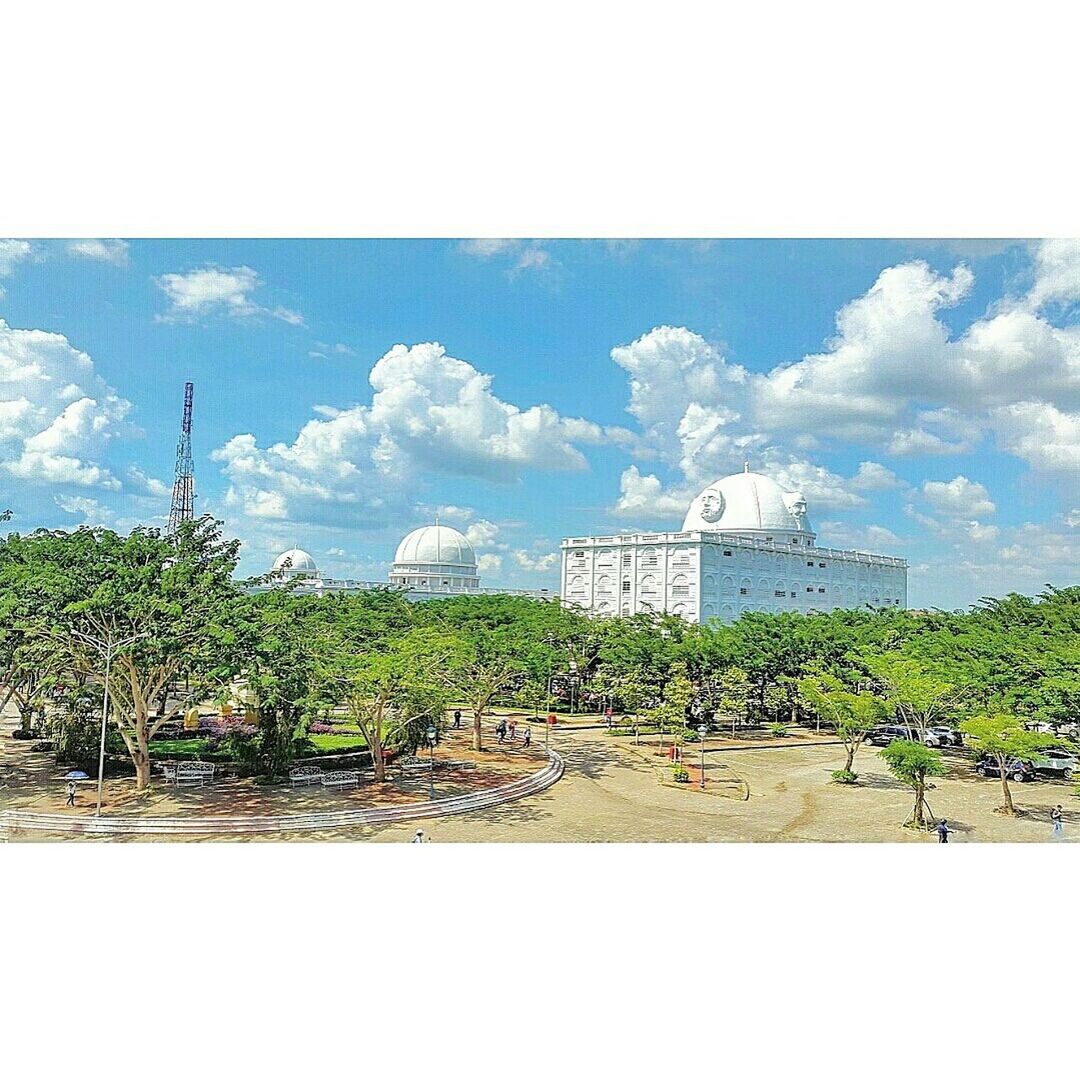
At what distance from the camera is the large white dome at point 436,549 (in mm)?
41031

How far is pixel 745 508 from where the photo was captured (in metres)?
42.9

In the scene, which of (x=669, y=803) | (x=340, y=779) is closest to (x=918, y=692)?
(x=669, y=803)

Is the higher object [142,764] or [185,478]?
[185,478]

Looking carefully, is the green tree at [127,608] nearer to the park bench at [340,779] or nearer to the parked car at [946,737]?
the park bench at [340,779]

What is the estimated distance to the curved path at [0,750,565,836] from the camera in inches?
481

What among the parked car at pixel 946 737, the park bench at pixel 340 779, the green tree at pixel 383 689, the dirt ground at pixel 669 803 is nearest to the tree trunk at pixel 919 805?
the dirt ground at pixel 669 803

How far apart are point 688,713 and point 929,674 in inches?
285

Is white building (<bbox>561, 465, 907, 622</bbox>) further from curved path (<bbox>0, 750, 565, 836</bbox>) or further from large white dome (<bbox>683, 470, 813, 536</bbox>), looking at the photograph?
curved path (<bbox>0, 750, 565, 836</bbox>)

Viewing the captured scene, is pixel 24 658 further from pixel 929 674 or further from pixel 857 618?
pixel 857 618

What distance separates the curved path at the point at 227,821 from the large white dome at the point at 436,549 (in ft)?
90.1

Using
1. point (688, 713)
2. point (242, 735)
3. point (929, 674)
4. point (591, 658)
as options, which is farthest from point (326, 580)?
point (929, 674)

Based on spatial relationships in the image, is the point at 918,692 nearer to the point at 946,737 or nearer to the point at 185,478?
the point at 946,737

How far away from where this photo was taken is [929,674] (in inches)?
703

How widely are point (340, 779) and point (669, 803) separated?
17.7ft
